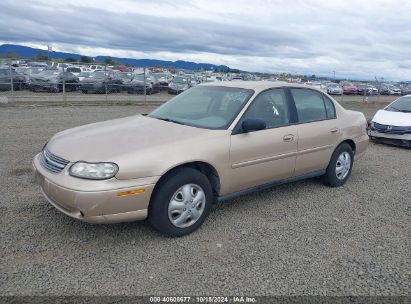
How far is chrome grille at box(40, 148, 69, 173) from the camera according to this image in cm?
346

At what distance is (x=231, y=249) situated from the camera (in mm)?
3529

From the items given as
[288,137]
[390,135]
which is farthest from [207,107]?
[390,135]

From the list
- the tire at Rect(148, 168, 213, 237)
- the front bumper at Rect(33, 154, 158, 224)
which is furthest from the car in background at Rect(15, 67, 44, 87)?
the tire at Rect(148, 168, 213, 237)

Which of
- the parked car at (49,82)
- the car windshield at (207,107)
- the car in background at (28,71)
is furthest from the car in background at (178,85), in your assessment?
the car windshield at (207,107)

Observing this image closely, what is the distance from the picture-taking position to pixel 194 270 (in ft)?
10.3

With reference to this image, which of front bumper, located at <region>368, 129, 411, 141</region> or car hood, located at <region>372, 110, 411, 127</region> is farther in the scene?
car hood, located at <region>372, 110, 411, 127</region>

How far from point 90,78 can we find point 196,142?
18318mm

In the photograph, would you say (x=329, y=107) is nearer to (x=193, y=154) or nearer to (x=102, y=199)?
(x=193, y=154)

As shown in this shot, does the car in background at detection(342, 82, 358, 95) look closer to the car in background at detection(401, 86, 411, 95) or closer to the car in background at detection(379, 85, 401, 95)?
the car in background at detection(379, 85, 401, 95)

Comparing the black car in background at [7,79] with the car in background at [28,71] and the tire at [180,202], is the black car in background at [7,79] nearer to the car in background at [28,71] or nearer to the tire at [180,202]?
the car in background at [28,71]

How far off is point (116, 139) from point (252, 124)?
1423 millimetres

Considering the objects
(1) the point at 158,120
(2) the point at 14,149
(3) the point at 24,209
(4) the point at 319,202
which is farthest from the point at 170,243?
(2) the point at 14,149

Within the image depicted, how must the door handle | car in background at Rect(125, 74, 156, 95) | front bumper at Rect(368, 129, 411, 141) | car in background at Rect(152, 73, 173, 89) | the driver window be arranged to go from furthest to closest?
car in background at Rect(152, 73, 173, 89) → car in background at Rect(125, 74, 156, 95) → front bumper at Rect(368, 129, 411, 141) → the door handle → the driver window

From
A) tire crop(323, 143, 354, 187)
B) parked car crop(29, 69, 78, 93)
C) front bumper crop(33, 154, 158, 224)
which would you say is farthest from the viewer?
parked car crop(29, 69, 78, 93)
